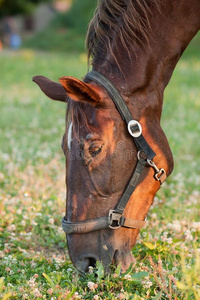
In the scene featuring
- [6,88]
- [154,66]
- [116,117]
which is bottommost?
[116,117]

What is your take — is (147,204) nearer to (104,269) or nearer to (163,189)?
(104,269)

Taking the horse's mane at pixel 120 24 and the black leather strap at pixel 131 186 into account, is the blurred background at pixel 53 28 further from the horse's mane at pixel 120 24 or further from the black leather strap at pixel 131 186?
the black leather strap at pixel 131 186

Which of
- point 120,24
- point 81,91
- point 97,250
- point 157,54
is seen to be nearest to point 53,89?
point 81,91

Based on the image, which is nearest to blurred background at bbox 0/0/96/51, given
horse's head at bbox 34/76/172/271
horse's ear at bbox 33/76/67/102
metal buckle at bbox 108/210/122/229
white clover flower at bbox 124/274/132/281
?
horse's ear at bbox 33/76/67/102

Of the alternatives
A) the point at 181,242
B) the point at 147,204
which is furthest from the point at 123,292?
the point at 181,242

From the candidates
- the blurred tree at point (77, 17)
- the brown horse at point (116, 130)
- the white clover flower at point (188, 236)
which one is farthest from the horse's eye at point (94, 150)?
the blurred tree at point (77, 17)

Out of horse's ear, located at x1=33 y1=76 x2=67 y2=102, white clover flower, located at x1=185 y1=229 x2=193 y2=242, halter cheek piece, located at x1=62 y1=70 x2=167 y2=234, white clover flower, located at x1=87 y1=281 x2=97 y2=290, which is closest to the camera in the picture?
white clover flower, located at x1=87 y1=281 x2=97 y2=290

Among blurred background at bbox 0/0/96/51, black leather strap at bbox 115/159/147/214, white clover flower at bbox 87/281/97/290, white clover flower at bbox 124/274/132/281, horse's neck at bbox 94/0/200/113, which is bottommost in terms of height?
white clover flower at bbox 87/281/97/290

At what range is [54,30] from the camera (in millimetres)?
27281

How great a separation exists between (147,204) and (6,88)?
8893 mm

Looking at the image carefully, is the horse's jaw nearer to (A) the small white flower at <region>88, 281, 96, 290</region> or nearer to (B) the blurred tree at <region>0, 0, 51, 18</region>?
(A) the small white flower at <region>88, 281, 96, 290</region>

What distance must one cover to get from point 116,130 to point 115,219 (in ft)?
1.63

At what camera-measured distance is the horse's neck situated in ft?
8.45

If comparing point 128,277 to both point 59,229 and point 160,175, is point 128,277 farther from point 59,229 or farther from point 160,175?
point 59,229
